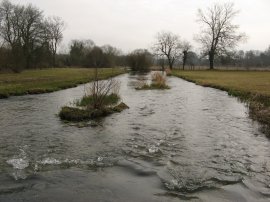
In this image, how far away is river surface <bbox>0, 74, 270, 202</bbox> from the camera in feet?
25.0

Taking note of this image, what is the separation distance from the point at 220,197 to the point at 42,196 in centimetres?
389

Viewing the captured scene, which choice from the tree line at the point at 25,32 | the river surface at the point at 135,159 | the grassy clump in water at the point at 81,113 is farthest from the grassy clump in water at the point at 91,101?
the tree line at the point at 25,32

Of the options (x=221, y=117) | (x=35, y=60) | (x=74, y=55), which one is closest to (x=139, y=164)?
(x=221, y=117)

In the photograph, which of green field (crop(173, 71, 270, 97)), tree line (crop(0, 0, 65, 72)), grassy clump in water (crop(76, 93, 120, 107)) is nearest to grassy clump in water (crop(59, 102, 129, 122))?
grassy clump in water (crop(76, 93, 120, 107))

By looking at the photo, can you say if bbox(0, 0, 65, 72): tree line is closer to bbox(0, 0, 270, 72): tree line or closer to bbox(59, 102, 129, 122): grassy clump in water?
bbox(0, 0, 270, 72): tree line

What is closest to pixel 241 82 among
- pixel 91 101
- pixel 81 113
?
pixel 91 101

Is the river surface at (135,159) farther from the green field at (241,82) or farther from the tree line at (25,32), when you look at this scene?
the tree line at (25,32)

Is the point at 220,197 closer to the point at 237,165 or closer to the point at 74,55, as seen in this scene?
the point at 237,165

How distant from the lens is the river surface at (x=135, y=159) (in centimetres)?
762

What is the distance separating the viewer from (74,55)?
10006cm

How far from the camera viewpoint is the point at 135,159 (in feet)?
32.7

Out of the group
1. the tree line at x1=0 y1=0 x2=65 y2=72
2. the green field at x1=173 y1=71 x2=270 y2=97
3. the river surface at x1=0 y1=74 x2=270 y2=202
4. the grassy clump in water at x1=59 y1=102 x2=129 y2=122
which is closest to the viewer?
the river surface at x1=0 y1=74 x2=270 y2=202

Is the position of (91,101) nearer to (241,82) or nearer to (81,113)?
(81,113)

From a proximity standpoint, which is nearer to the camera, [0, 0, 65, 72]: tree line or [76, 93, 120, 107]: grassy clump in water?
[76, 93, 120, 107]: grassy clump in water
